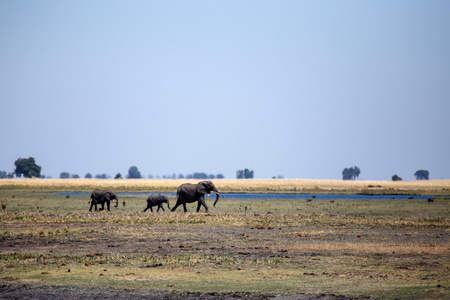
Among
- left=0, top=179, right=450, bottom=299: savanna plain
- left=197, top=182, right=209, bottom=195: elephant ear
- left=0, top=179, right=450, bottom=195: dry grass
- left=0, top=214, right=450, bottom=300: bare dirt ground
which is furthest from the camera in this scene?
left=0, top=179, right=450, bottom=195: dry grass

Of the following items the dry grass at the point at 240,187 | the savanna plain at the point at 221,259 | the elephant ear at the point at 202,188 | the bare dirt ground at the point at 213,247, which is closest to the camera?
the bare dirt ground at the point at 213,247

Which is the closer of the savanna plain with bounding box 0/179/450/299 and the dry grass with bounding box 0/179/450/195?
the savanna plain with bounding box 0/179/450/299

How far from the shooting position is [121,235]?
28.9m

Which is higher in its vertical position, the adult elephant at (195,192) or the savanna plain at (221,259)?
the adult elephant at (195,192)

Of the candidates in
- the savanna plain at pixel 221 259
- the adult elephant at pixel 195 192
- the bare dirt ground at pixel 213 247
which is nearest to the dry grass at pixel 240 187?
the adult elephant at pixel 195 192

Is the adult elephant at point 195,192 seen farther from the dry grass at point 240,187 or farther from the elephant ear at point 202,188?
the dry grass at point 240,187

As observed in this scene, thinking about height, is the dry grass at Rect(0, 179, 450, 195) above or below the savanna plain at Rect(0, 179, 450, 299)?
above

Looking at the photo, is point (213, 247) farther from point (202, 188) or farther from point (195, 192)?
point (195, 192)

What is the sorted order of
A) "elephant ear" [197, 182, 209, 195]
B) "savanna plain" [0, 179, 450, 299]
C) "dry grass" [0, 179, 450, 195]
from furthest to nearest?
"dry grass" [0, 179, 450, 195]
"elephant ear" [197, 182, 209, 195]
"savanna plain" [0, 179, 450, 299]

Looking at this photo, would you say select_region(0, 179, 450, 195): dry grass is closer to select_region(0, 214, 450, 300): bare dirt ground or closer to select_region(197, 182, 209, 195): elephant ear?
select_region(197, 182, 209, 195): elephant ear

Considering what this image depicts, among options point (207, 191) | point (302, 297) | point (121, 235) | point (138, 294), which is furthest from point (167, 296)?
point (207, 191)

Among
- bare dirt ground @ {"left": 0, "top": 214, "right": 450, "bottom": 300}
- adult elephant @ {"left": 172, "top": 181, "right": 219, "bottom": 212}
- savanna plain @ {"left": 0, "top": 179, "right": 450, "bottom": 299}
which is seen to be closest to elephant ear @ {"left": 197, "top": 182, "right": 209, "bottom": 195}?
adult elephant @ {"left": 172, "top": 181, "right": 219, "bottom": 212}

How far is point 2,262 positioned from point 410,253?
15597 millimetres

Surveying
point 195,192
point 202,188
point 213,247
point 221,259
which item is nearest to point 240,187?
point 195,192
